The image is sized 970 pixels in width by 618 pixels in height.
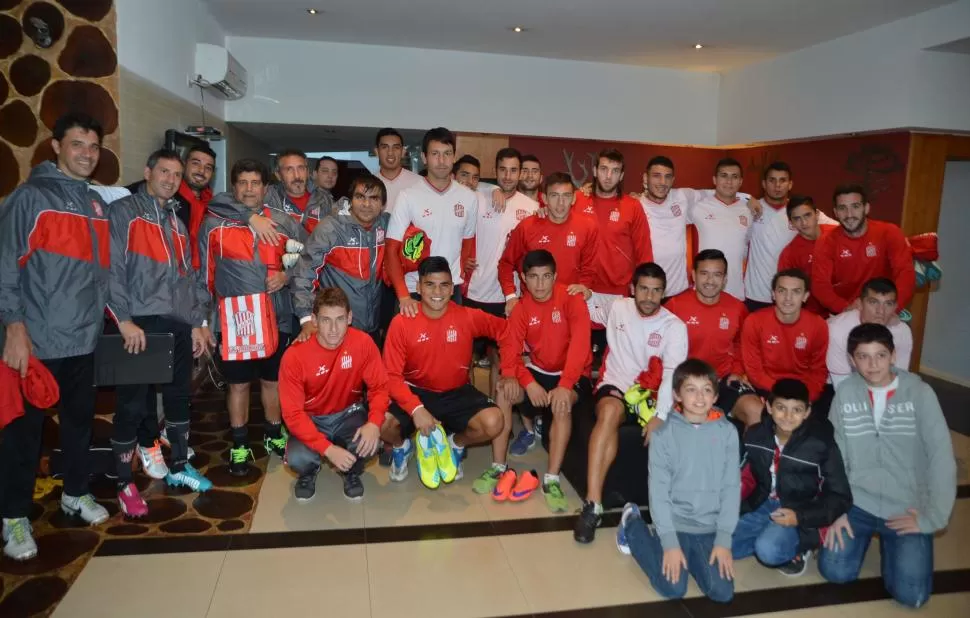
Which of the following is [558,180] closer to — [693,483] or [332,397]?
[332,397]

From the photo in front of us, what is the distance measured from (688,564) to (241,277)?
2662 millimetres

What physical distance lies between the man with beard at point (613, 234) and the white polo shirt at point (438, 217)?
0.73 meters

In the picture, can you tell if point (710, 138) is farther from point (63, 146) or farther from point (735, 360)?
point (63, 146)

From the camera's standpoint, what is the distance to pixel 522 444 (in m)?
4.17

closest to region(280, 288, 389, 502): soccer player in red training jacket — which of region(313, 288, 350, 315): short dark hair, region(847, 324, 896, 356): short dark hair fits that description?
region(313, 288, 350, 315): short dark hair

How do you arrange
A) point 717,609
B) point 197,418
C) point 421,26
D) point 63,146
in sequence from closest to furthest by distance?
point 717,609, point 63,146, point 197,418, point 421,26

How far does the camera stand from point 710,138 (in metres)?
8.12

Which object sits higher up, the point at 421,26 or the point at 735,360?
the point at 421,26

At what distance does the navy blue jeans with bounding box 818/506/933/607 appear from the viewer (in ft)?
8.71

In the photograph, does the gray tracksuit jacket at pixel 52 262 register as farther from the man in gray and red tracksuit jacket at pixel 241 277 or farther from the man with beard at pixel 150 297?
the man in gray and red tracksuit jacket at pixel 241 277

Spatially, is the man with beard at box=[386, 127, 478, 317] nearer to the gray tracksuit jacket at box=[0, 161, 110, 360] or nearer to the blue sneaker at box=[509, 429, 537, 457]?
the blue sneaker at box=[509, 429, 537, 457]

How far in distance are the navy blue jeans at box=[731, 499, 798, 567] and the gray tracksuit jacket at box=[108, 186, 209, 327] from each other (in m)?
2.90

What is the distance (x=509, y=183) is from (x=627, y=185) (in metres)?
4.14

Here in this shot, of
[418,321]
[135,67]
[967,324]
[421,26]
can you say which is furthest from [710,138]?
[135,67]
